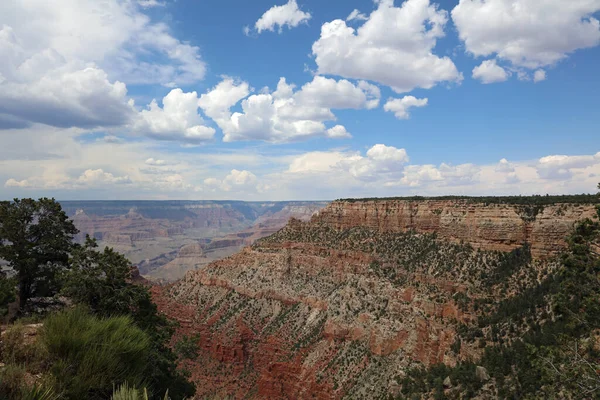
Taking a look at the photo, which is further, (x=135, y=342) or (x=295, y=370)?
(x=295, y=370)

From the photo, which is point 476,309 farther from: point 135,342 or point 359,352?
point 135,342

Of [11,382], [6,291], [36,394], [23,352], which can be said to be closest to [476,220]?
[6,291]

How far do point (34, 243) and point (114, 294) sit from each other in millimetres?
8750

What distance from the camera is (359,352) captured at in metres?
49.6

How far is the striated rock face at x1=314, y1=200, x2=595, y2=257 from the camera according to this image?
43719 mm

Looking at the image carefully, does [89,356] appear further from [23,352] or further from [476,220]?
[476,220]

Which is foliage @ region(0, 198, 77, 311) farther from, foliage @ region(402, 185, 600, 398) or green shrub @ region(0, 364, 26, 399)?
foliage @ region(402, 185, 600, 398)

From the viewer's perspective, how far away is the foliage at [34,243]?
78.8 feet

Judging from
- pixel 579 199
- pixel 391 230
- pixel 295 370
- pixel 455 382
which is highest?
pixel 579 199

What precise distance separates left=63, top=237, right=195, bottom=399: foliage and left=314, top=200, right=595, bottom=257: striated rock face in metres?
41.2

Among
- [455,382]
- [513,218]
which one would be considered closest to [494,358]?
[455,382]

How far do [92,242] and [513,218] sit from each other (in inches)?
1981

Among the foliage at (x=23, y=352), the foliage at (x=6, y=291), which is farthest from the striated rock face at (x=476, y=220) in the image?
the foliage at (x=6, y=291)

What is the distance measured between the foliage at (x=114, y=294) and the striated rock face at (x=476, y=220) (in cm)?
4120
